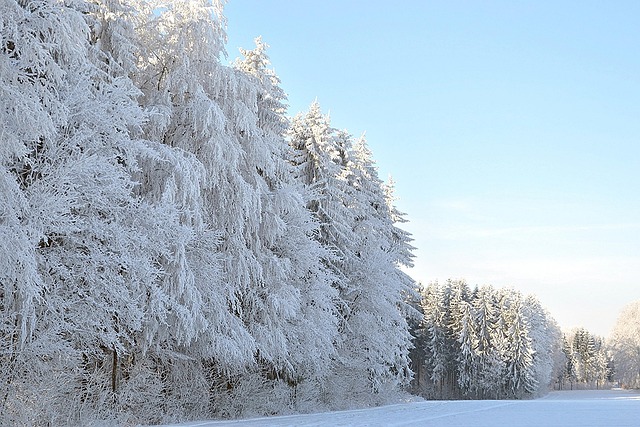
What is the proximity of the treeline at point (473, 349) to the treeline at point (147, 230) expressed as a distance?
4547 centimetres

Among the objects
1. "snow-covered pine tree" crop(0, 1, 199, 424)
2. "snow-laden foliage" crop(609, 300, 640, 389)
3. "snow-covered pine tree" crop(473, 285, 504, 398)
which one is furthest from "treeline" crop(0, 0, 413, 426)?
"snow-laden foliage" crop(609, 300, 640, 389)

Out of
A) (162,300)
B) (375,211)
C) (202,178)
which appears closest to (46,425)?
(162,300)

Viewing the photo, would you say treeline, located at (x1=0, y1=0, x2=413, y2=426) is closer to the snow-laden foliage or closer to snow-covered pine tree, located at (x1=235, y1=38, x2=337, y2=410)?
snow-covered pine tree, located at (x1=235, y1=38, x2=337, y2=410)

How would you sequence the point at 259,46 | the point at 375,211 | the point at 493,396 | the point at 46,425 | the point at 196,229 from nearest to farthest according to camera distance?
1. the point at 46,425
2. the point at 196,229
3. the point at 259,46
4. the point at 375,211
5. the point at 493,396

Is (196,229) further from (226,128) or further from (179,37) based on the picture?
(179,37)

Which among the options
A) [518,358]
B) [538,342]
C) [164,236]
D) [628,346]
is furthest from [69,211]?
[628,346]

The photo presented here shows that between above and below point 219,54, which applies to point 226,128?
below

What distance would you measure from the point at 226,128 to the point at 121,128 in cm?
496

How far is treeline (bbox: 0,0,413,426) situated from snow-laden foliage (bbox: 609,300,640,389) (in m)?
87.2

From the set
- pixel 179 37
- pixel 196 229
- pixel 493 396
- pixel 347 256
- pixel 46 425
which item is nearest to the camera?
pixel 46 425

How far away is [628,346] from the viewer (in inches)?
3991

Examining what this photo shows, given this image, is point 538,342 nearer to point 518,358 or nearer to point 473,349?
point 518,358

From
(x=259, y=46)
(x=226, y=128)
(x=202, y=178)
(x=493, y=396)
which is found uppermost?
(x=259, y=46)

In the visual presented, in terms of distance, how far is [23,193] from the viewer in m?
11.9
